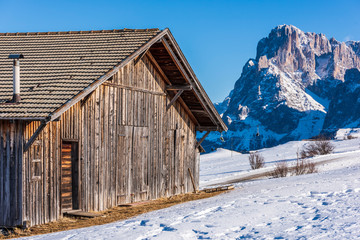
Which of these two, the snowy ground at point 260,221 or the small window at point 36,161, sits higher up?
the small window at point 36,161

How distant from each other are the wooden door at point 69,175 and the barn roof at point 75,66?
1930mm

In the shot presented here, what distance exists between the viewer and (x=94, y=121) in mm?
14914

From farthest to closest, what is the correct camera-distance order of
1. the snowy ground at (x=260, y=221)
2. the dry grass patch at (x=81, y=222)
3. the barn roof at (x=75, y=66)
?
the barn roof at (x=75, y=66)
the dry grass patch at (x=81, y=222)
the snowy ground at (x=260, y=221)

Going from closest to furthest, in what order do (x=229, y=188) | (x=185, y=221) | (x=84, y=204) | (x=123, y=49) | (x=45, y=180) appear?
(x=185, y=221) → (x=45, y=180) → (x=84, y=204) → (x=123, y=49) → (x=229, y=188)

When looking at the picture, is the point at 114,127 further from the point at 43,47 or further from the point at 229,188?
the point at 229,188

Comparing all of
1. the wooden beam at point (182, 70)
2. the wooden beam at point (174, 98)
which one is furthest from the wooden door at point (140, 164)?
the wooden beam at point (182, 70)

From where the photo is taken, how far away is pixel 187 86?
1822 cm

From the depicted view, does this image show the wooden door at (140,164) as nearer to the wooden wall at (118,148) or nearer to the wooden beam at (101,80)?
the wooden wall at (118,148)

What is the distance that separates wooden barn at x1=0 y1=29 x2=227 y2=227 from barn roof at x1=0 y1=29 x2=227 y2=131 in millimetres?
35

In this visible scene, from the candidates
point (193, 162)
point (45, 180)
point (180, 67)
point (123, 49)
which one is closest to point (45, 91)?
point (45, 180)

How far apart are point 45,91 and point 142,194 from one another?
5.74 m

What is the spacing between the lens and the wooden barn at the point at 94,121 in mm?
12664

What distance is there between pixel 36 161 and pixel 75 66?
139 inches

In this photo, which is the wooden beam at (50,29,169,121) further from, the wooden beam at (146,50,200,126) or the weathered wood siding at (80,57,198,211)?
the wooden beam at (146,50,200,126)
